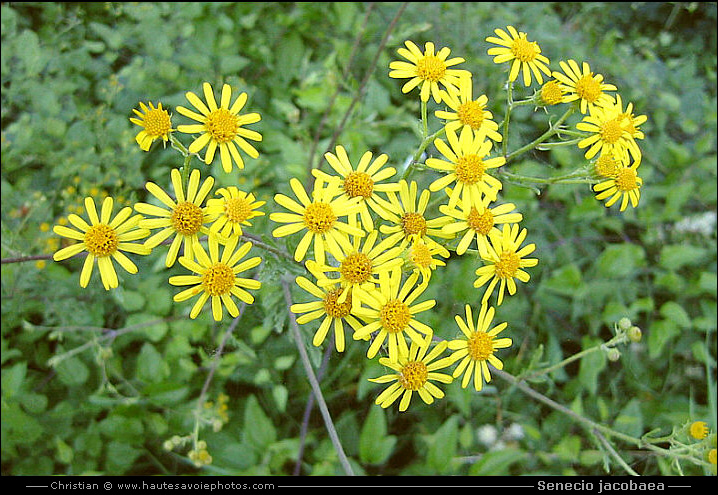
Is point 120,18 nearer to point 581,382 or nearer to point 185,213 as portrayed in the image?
point 185,213

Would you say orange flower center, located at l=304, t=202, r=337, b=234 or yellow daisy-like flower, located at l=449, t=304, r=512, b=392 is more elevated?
orange flower center, located at l=304, t=202, r=337, b=234

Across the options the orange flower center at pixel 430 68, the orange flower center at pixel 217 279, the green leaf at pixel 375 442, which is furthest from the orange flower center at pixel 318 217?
the green leaf at pixel 375 442

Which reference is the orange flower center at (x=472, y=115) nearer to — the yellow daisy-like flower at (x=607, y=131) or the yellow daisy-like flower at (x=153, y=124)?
the yellow daisy-like flower at (x=607, y=131)

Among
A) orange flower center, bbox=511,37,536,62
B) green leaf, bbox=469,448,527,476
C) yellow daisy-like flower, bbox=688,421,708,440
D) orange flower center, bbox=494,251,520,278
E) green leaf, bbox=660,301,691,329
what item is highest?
orange flower center, bbox=511,37,536,62

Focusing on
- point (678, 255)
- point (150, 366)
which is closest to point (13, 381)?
point (150, 366)

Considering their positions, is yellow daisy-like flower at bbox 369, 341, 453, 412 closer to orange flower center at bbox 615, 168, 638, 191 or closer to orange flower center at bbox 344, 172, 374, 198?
orange flower center at bbox 344, 172, 374, 198

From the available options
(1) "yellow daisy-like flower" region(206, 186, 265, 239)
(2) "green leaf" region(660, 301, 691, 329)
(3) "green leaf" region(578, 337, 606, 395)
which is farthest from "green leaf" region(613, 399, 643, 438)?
(1) "yellow daisy-like flower" region(206, 186, 265, 239)

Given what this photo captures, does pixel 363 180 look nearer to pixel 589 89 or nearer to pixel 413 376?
pixel 413 376
